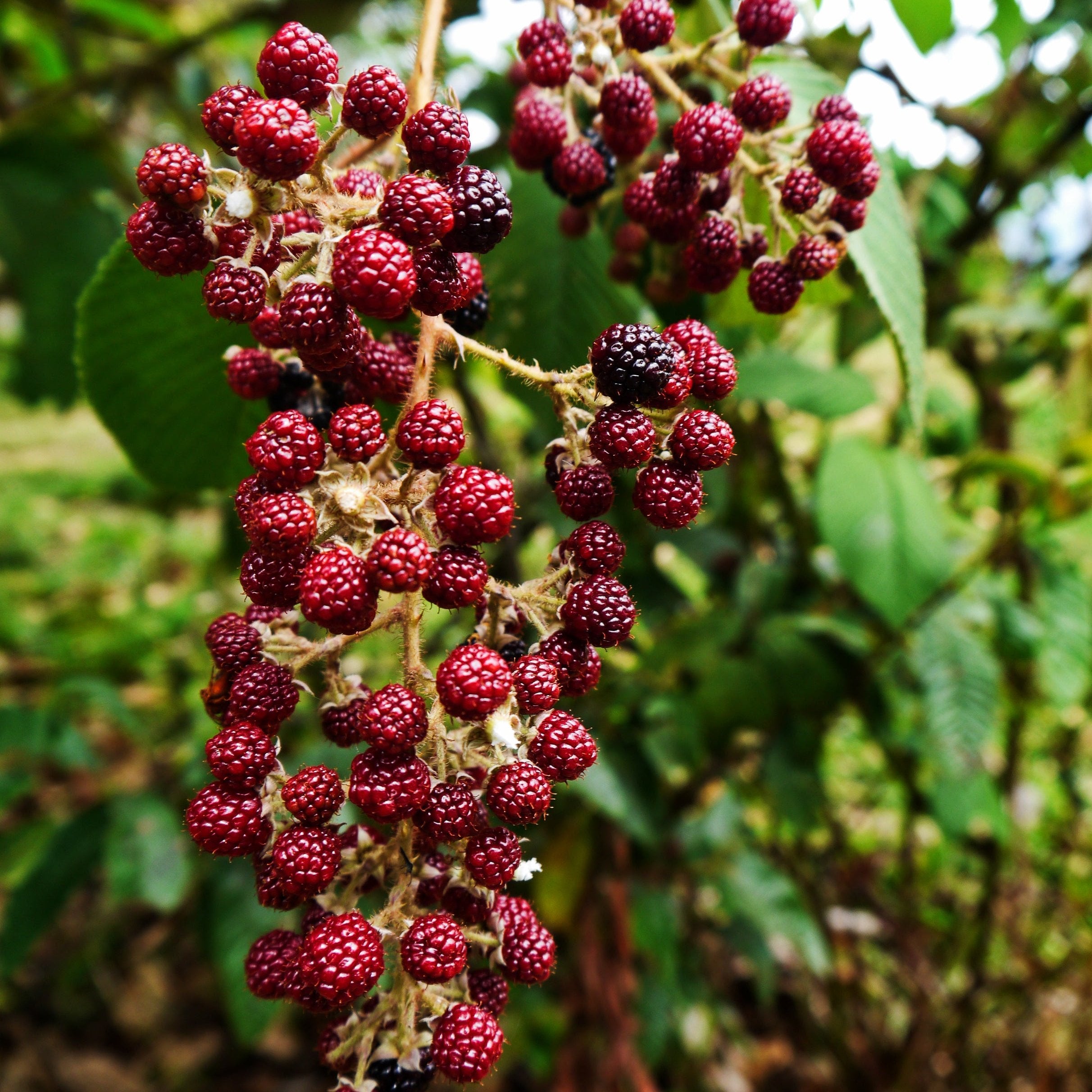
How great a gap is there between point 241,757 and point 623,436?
454mm

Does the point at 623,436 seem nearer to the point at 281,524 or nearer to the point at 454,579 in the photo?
the point at 454,579

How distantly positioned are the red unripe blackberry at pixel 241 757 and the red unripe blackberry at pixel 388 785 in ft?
0.31

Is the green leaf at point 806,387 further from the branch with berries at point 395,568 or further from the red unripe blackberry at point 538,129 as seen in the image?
the branch with berries at point 395,568

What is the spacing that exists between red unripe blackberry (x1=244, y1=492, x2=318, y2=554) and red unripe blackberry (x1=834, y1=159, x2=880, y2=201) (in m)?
0.71

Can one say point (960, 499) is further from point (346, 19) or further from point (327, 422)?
point (346, 19)

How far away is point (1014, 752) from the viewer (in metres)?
2.59

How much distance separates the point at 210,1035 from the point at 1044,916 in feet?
9.72

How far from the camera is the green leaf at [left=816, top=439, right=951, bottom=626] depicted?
171 cm

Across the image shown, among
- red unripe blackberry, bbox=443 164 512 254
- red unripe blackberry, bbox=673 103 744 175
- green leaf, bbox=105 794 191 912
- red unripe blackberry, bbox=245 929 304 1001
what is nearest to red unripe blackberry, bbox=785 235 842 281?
red unripe blackberry, bbox=673 103 744 175

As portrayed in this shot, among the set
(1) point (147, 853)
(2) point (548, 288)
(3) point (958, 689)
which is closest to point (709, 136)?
(2) point (548, 288)

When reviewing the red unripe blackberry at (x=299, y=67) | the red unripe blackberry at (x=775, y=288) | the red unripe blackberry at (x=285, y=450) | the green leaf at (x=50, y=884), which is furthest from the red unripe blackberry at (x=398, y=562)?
the green leaf at (x=50, y=884)

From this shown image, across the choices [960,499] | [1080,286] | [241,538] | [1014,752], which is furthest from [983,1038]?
[241,538]

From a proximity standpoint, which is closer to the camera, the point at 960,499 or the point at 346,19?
the point at 960,499

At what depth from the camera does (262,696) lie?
0.81 meters
